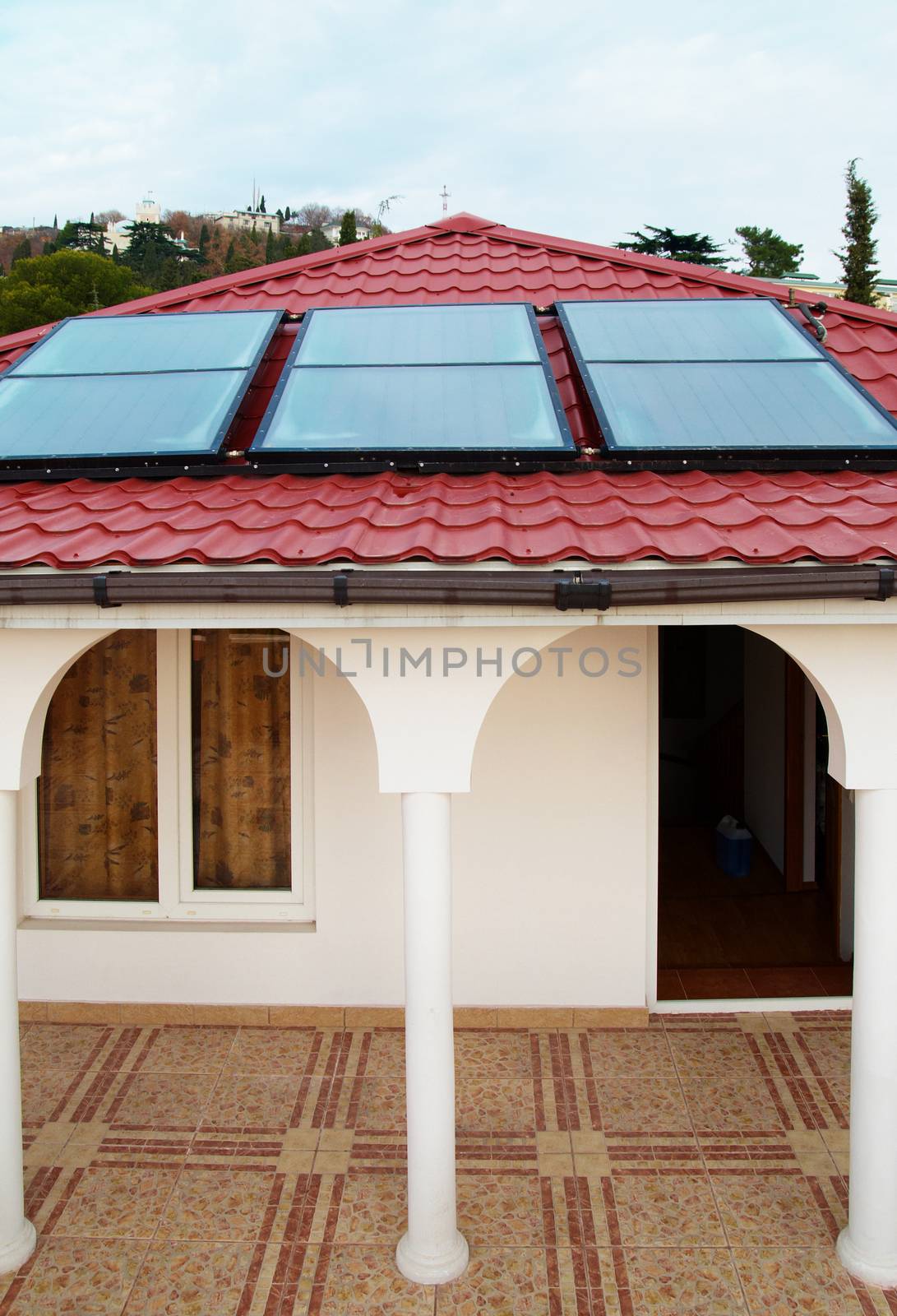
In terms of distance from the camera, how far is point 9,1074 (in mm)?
5281

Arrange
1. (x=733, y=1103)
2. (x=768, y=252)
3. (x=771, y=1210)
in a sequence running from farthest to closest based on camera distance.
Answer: (x=768, y=252) → (x=733, y=1103) → (x=771, y=1210)

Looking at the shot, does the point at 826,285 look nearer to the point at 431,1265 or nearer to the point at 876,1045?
the point at 876,1045

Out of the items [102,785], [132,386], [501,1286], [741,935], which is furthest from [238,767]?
[741,935]

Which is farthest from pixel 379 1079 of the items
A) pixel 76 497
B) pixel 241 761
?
pixel 76 497

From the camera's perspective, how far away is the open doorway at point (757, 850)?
8.54 metres

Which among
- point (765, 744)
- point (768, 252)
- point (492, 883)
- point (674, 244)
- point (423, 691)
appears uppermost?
point (768, 252)

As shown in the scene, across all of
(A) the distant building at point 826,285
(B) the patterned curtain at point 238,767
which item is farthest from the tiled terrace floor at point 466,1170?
(A) the distant building at point 826,285

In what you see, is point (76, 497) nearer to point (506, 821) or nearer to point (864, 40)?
point (506, 821)

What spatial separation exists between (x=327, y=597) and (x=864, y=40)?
26438mm

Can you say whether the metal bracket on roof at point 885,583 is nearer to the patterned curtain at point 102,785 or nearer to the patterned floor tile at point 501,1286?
the patterned floor tile at point 501,1286

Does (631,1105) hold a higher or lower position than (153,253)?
lower

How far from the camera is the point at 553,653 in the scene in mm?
7285

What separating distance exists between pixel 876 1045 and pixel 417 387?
4997 millimetres

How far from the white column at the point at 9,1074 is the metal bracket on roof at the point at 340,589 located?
222 cm
